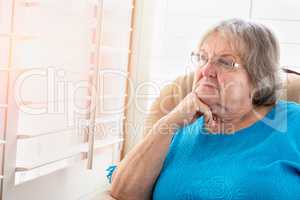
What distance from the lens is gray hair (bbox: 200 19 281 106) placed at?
1396mm

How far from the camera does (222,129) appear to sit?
1433mm

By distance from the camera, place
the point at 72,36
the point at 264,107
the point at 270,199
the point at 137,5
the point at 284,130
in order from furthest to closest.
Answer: the point at 137,5 → the point at 72,36 → the point at 264,107 → the point at 284,130 → the point at 270,199

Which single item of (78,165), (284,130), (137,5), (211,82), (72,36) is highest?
(137,5)

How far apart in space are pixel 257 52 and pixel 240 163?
37 centimetres

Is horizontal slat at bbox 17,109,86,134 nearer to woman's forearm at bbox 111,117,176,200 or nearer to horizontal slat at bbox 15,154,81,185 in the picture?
horizontal slat at bbox 15,154,81,185

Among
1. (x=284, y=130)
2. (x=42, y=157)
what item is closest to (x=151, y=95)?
(x=42, y=157)

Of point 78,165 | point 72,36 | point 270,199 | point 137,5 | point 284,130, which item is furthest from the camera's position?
point 137,5

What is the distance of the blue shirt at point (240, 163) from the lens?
126 centimetres

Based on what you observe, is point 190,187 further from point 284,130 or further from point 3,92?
point 3,92

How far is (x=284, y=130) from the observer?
135cm

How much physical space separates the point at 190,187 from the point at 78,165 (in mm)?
725

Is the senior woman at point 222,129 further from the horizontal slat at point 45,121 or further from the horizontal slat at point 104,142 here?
the horizontal slat at point 104,142

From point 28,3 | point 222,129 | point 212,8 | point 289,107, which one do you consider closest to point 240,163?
point 222,129

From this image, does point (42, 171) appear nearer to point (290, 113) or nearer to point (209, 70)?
point (209, 70)
